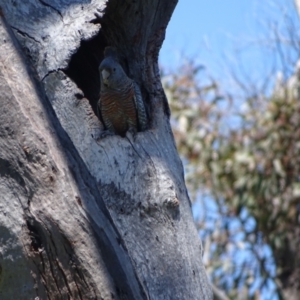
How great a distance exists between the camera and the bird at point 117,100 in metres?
3.17

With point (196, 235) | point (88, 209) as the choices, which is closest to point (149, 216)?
point (196, 235)

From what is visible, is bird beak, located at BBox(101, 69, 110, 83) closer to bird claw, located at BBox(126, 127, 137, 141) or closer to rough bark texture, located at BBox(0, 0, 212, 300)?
rough bark texture, located at BBox(0, 0, 212, 300)

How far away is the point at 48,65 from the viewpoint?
2.96 m

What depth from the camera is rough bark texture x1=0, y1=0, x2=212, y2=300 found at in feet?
6.87

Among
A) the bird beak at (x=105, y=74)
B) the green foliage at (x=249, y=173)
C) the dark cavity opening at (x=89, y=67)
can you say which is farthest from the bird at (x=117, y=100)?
the green foliage at (x=249, y=173)

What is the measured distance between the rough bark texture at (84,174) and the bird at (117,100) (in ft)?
0.18

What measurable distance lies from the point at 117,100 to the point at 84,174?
4.48ft

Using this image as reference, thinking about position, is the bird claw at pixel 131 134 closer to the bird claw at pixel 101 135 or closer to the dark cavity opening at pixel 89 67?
the bird claw at pixel 101 135

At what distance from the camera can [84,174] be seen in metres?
2.18

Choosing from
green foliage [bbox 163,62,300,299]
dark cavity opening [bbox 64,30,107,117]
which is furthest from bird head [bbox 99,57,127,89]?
green foliage [bbox 163,62,300,299]

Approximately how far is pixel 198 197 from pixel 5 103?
5.39m

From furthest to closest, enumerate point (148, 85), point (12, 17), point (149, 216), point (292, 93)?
point (292, 93), point (148, 85), point (12, 17), point (149, 216)

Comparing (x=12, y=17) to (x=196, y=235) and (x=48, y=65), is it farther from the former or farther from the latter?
(x=196, y=235)

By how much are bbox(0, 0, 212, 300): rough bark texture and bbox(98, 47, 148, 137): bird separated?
6 cm
